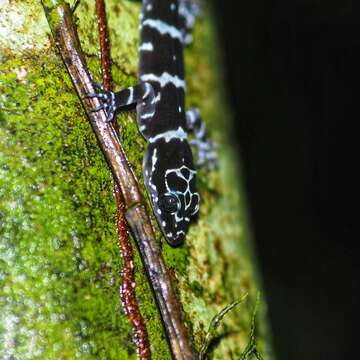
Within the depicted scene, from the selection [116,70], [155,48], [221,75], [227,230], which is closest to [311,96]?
[221,75]

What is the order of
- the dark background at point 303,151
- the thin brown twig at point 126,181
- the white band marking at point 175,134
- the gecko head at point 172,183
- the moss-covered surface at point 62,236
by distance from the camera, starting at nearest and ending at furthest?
1. the moss-covered surface at point 62,236
2. the thin brown twig at point 126,181
3. the gecko head at point 172,183
4. the white band marking at point 175,134
5. the dark background at point 303,151

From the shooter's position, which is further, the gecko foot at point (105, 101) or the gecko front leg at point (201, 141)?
the gecko front leg at point (201, 141)

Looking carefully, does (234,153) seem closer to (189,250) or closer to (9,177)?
(189,250)

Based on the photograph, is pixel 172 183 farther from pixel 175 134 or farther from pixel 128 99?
pixel 128 99

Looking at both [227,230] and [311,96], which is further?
[311,96]

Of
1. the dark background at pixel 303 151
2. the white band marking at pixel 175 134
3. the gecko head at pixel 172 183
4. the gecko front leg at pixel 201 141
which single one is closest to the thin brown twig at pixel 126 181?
the gecko head at pixel 172 183

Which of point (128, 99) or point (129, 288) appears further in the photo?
point (128, 99)

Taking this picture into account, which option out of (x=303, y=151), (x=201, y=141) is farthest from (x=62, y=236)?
(x=303, y=151)

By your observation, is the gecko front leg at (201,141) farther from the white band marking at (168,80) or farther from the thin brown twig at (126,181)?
the thin brown twig at (126,181)
